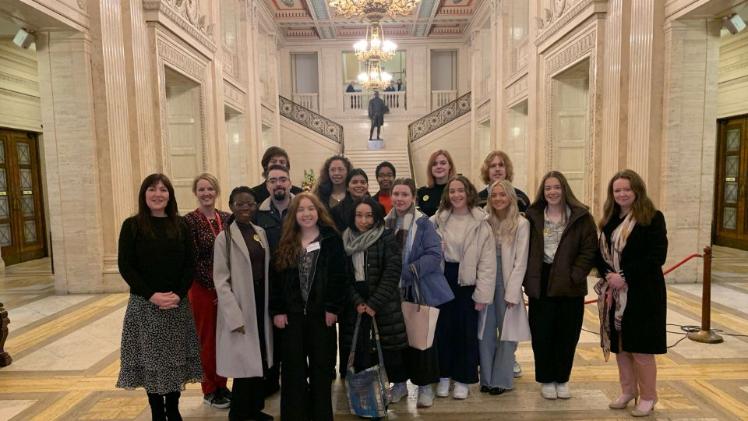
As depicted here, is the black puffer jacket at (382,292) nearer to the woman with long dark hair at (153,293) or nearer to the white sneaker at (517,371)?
the woman with long dark hair at (153,293)

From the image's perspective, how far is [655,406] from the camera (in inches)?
133

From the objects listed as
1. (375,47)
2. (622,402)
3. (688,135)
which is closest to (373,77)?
(375,47)

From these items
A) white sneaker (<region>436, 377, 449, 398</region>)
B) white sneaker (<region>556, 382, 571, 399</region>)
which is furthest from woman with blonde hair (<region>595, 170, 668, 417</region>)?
white sneaker (<region>436, 377, 449, 398</region>)

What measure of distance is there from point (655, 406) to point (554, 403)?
0.69 m

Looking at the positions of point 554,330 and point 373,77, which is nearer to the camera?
point 554,330

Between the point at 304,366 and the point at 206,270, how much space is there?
3.11 ft

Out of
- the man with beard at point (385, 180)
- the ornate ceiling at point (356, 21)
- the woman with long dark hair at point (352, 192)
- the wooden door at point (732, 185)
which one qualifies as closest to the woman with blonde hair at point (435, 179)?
the man with beard at point (385, 180)

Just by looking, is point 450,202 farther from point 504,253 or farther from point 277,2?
point 277,2

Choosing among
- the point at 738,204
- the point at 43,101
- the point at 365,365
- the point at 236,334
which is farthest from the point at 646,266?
the point at 738,204

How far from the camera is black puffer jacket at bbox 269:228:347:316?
2.89 meters

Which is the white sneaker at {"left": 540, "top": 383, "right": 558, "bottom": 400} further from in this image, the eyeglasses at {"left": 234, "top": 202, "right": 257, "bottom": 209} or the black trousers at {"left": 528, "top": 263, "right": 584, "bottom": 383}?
the eyeglasses at {"left": 234, "top": 202, "right": 257, "bottom": 209}

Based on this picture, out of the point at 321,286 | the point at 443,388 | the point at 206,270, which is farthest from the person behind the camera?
the point at 443,388

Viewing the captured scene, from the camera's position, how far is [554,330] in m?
3.33

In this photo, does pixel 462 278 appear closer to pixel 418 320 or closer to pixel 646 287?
pixel 418 320
